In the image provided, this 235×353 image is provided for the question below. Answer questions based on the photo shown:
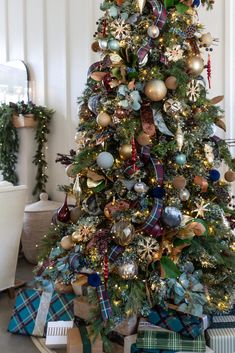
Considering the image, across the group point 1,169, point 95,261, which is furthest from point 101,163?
point 1,169

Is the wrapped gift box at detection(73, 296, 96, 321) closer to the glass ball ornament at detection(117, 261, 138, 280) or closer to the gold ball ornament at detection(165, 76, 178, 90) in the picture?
the glass ball ornament at detection(117, 261, 138, 280)

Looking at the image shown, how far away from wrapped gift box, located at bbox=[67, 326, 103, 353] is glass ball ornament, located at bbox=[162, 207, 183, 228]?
0.66 meters

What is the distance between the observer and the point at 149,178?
6.92ft

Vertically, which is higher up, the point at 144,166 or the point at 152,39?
the point at 152,39

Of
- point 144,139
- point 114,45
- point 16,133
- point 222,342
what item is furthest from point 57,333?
point 16,133

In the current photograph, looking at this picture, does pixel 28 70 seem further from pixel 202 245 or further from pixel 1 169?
pixel 202 245

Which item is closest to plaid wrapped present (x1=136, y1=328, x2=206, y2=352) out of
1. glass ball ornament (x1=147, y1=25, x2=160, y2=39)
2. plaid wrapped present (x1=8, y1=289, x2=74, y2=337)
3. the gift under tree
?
the gift under tree

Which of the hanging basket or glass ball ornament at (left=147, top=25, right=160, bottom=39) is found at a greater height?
glass ball ornament at (left=147, top=25, right=160, bottom=39)

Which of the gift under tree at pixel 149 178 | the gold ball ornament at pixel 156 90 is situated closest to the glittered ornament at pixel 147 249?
the gift under tree at pixel 149 178

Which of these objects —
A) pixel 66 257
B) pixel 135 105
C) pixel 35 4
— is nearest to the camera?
pixel 135 105

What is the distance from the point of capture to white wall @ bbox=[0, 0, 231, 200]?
13.2ft

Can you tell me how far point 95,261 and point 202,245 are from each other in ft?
1.92

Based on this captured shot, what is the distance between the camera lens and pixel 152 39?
82.3 inches

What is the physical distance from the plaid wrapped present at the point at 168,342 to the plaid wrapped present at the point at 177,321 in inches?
1.2
